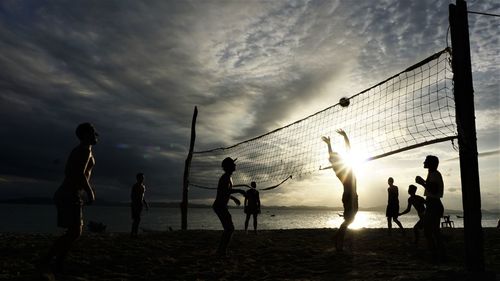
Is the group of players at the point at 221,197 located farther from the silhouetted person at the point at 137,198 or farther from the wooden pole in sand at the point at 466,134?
the wooden pole in sand at the point at 466,134

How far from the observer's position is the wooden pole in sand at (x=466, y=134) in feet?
15.2

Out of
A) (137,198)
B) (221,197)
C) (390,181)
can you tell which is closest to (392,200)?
(390,181)

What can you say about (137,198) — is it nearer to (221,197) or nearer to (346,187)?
(221,197)

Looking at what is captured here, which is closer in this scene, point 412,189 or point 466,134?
point 466,134

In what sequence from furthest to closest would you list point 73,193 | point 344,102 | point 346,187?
point 344,102 < point 346,187 < point 73,193

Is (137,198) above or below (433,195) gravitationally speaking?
below

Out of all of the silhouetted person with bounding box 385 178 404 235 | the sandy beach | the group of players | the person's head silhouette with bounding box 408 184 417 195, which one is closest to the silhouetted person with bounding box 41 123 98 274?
the group of players

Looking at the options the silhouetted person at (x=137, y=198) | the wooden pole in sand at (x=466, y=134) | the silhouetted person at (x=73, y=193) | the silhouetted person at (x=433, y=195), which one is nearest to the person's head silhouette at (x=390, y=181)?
the silhouetted person at (x=433, y=195)

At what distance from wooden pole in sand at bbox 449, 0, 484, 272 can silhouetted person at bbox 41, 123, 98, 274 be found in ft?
16.0

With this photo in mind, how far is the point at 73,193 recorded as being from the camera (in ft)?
14.3

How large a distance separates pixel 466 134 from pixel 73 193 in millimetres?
5116

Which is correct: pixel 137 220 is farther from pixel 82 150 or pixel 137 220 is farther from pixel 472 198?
pixel 472 198

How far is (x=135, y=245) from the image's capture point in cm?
738

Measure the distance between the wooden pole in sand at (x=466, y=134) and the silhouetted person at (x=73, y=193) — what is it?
4.87 meters
